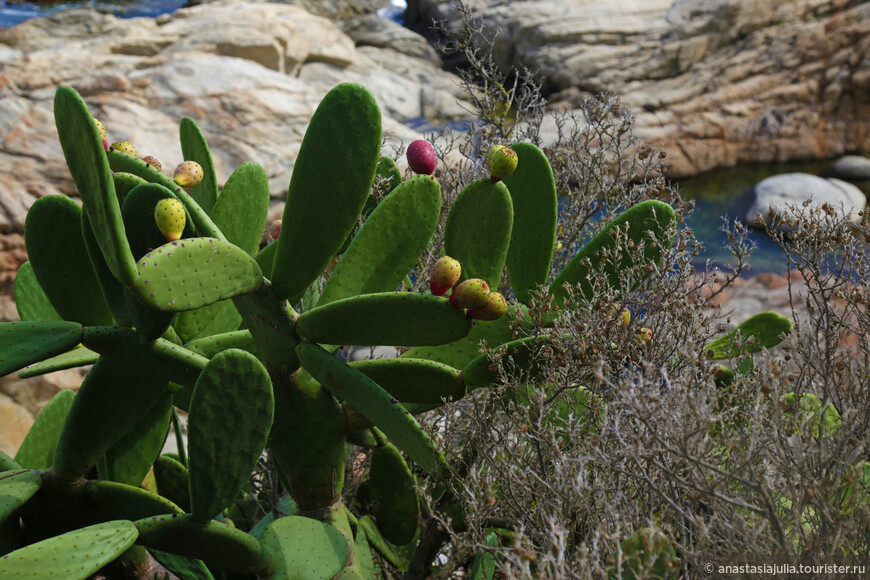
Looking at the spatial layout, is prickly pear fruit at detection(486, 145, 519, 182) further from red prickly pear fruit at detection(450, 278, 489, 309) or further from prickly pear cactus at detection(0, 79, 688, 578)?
red prickly pear fruit at detection(450, 278, 489, 309)

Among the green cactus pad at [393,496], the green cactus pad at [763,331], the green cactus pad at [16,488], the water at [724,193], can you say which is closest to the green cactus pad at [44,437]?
the green cactus pad at [16,488]

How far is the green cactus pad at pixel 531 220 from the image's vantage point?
179 cm

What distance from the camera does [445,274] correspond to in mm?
1354

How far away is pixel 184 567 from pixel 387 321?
771 millimetres

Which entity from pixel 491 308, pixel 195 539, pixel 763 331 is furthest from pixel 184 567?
pixel 763 331

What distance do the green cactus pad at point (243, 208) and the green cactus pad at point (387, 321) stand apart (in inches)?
18.2

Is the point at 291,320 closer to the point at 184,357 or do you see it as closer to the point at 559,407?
the point at 184,357

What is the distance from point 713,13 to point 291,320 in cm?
1136

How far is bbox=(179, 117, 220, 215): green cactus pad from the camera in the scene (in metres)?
1.92

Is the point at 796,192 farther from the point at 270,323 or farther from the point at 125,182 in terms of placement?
the point at 125,182

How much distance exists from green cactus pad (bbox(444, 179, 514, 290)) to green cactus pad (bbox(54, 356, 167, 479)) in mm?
706

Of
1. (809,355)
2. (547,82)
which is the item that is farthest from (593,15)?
(809,355)

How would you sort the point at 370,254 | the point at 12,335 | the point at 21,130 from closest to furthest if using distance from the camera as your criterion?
the point at 12,335, the point at 370,254, the point at 21,130

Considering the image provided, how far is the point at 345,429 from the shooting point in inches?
65.0
